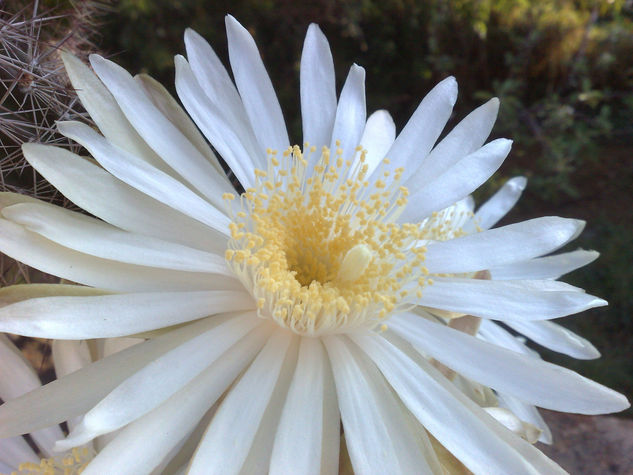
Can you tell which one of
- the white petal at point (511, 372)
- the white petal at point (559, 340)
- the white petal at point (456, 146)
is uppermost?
the white petal at point (456, 146)

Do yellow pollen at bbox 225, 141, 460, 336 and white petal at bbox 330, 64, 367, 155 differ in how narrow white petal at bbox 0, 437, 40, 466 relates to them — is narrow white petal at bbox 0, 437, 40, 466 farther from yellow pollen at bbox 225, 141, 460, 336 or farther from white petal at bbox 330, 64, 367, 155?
white petal at bbox 330, 64, 367, 155

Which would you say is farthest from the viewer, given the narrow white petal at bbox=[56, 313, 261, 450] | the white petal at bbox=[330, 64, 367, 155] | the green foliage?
the green foliage

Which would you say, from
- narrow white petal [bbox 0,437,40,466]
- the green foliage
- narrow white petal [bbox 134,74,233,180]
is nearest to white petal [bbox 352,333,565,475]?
narrow white petal [bbox 134,74,233,180]

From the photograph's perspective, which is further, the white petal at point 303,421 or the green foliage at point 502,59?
the green foliage at point 502,59

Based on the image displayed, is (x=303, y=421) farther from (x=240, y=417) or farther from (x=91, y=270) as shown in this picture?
(x=91, y=270)

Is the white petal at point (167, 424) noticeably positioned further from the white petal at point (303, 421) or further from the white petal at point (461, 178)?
the white petal at point (461, 178)

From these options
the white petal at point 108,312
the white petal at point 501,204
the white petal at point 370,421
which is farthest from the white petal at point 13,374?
the white petal at point 501,204

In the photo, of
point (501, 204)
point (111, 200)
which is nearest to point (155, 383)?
point (111, 200)
